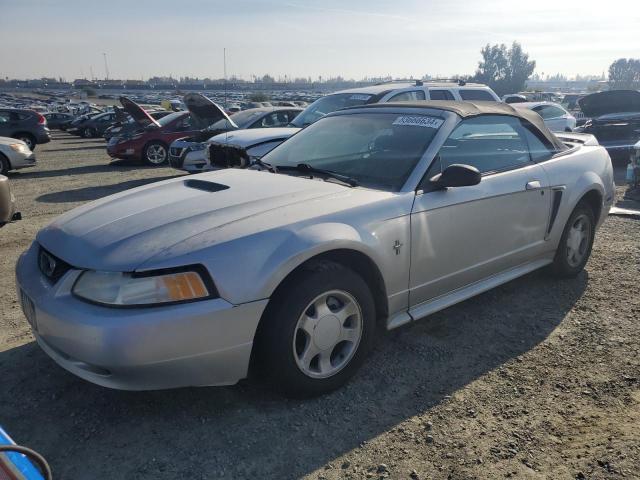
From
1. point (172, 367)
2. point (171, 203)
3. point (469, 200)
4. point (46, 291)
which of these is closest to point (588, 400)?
point (469, 200)

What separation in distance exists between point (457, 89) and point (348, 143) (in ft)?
19.3

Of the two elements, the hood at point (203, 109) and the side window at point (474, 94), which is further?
the hood at point (203, 109)

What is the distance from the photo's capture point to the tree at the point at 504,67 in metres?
109

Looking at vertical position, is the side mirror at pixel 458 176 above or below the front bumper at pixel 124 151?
above

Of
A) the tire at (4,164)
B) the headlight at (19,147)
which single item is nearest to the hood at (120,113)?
the headlight at (19,147)

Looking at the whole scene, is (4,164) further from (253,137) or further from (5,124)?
Result: (253,137)

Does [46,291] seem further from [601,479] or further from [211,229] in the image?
[601,479]

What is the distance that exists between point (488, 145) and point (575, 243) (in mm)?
1366

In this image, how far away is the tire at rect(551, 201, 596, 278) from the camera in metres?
4.23

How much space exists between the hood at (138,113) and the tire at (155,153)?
0.52 meters

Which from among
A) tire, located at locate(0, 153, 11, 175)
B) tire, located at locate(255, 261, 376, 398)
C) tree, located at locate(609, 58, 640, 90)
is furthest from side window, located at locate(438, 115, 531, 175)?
tree, located at locate(609, 58, 640, 90)

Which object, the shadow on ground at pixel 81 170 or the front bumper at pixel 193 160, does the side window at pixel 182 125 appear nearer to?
the shadow on ground at pixel 81 170

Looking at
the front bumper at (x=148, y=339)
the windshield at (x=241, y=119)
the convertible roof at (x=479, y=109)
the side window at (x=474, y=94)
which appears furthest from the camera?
the windshield at (x=241, y=119)

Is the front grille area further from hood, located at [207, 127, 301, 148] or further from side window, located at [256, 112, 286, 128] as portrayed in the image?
side window, located at [256, 112, 286, 128]
